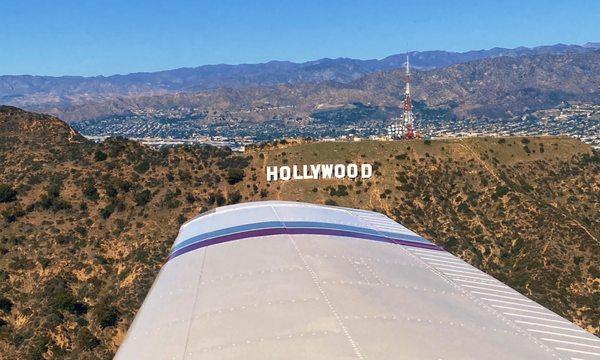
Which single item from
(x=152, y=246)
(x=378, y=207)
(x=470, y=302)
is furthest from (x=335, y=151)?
(x=470, y=302)

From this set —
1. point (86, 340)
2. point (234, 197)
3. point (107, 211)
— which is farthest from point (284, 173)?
point (86, 340)

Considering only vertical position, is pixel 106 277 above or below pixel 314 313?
below

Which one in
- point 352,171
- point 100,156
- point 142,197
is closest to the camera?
point 142,197

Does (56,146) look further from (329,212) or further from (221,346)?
(221,346)

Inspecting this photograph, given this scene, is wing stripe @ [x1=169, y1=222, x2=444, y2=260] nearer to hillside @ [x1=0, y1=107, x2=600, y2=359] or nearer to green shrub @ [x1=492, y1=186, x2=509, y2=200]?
hillside @ [x1=0, y1=107, x2=600, y2=359]

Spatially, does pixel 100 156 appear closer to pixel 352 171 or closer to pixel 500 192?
pixel 352 171

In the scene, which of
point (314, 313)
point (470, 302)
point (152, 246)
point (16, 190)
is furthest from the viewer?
point (16, 190)
